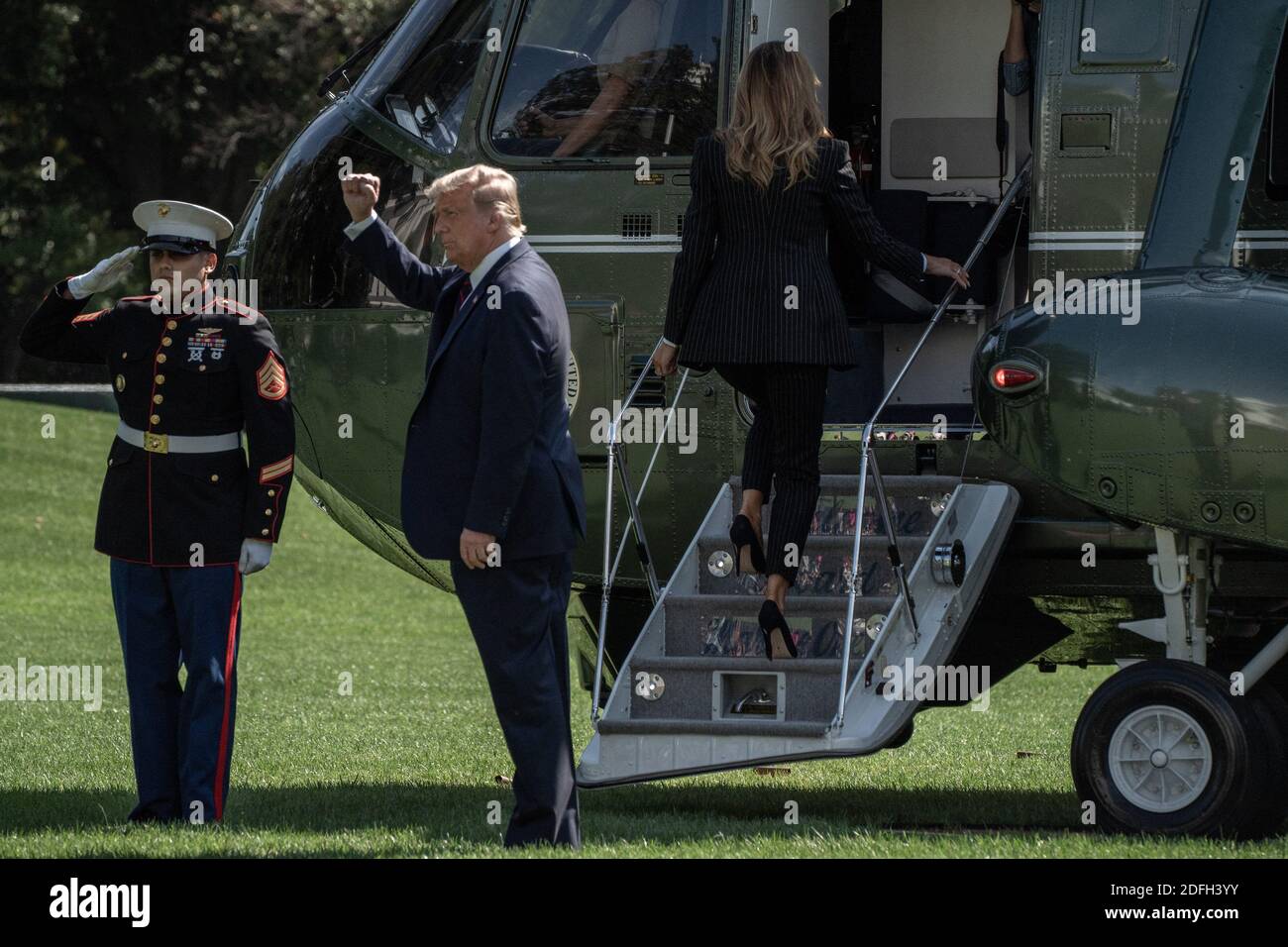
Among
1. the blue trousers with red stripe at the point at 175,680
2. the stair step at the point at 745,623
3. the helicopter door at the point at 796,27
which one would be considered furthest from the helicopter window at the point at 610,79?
the blue trousers with red stripe at the point at 175,680

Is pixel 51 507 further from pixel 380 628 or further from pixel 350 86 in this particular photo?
pixel 350 86

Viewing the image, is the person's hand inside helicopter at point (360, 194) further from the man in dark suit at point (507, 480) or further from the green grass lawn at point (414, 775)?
the green grass lawn at point (414, 775)

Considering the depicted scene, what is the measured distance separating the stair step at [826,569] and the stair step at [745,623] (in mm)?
100

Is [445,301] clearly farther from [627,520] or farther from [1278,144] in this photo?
[1278,144]

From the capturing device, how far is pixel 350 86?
8.63 meters

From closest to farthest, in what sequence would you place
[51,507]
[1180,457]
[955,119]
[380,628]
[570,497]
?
1. [570,497]
2. [1180,457]
3. [955,119]
4. [380,628]
5. [51,507]

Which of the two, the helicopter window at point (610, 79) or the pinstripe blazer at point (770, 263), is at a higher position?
the helicopter window at point (610, 79)

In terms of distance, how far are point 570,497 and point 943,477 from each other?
193cm

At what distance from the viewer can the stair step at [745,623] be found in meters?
7.08

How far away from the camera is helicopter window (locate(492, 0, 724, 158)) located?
798 centimetres

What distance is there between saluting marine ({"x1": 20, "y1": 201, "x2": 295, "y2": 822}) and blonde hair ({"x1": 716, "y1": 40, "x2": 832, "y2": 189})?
172 cm

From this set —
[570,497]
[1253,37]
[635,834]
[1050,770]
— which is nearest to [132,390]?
[570,497]

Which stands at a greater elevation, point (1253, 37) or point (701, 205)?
point (1253, 37)

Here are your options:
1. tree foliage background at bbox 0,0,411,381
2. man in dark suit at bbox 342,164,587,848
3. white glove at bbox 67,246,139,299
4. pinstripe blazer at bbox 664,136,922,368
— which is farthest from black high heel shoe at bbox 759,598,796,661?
tree foliage background at bbox 0,0,411,381
